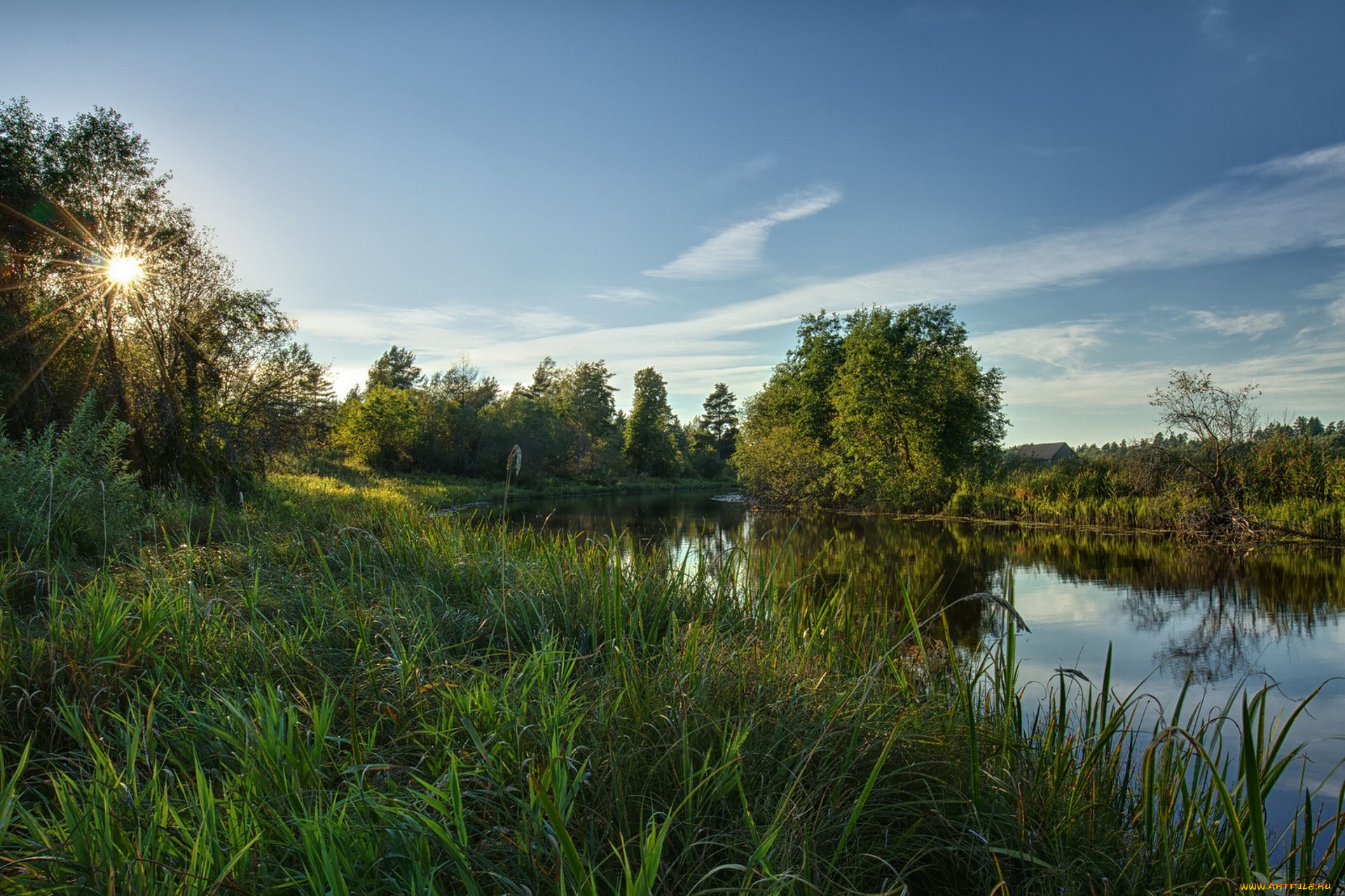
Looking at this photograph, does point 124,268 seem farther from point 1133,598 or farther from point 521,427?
point 521,427

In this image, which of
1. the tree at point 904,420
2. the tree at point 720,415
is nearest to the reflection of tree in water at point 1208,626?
the tree at point 904,420

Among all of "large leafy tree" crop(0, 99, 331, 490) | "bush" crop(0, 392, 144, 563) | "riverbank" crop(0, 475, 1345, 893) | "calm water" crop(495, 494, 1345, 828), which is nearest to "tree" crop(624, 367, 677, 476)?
"calm water" crop(495, 494, 1345, 828)

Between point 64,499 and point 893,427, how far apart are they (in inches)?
1023

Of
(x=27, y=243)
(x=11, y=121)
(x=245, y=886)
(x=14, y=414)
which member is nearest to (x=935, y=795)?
(x=245, y=886)

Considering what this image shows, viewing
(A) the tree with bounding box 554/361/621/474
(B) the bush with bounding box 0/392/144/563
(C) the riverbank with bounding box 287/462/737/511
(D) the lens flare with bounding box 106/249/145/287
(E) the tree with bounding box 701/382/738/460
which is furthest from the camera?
(E) the tree with bounding box 701/382/738/460

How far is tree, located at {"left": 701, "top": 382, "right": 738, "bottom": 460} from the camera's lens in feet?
277

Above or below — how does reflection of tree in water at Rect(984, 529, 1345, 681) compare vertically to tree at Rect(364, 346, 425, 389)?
below

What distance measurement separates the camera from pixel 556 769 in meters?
1.75

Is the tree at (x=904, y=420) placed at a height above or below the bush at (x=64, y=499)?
above

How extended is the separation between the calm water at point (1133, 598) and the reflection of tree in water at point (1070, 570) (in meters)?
0.04

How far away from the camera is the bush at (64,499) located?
4734 mm

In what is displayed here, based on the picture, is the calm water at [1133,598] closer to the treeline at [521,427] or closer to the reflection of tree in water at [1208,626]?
the reflection of tree in water at [1208,626]

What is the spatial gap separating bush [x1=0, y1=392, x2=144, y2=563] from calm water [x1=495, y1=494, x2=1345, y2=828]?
3356 millimetres

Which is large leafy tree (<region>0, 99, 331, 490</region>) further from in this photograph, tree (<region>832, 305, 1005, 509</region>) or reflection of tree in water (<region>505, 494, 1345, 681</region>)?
tree (<region>832, 305, 1005, 509</region>)
